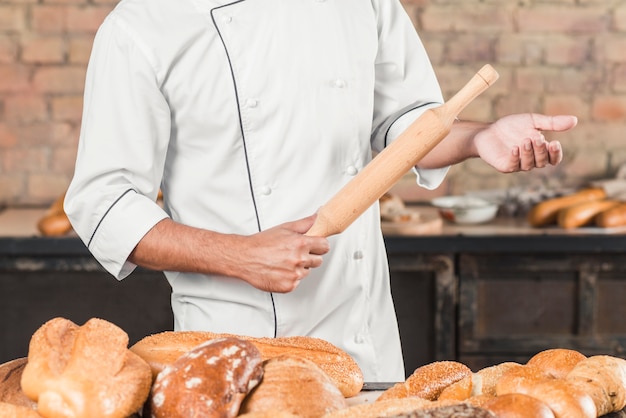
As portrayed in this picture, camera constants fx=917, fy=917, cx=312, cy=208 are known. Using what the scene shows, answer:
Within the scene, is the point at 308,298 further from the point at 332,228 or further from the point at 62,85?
the point at 62,85

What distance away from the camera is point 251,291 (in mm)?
1737

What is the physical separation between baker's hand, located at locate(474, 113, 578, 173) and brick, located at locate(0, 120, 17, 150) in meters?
2.55

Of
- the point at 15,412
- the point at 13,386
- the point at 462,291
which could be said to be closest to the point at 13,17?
the point at 462,291

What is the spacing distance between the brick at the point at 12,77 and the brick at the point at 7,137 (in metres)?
0.15

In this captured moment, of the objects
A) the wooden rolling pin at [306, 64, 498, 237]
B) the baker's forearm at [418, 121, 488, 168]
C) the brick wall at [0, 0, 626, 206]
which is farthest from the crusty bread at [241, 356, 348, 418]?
the brick wall at [0, 0, 626, 206]

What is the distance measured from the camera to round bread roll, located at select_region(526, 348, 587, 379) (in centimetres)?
114

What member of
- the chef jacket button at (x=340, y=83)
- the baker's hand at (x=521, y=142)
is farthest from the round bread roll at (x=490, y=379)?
the chef jacket button at (x=340, y=83)

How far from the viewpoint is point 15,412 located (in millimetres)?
985

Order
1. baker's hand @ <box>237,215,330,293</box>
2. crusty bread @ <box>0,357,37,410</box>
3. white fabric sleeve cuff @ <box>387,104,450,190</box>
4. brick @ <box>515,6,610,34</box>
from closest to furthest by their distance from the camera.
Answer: crusty bread @ <box>0,357,37,410</box>, baker's hand @ <box>237,215,330,293</box>, white fabric sleeve cuff @ <box>387,104,450,190</box>, brick @ <box>515,6,610,34</box>

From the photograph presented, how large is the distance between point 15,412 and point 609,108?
3207 millimetres

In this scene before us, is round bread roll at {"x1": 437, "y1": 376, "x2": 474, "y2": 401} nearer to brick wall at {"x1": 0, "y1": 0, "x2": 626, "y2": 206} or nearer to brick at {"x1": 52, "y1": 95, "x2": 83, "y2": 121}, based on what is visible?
brick wall at {"x1": 0, "y1": 0, "x2": 626, "y2": 206}

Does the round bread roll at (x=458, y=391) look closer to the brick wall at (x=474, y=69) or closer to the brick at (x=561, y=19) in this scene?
the brick wall at (x=474, y=69)

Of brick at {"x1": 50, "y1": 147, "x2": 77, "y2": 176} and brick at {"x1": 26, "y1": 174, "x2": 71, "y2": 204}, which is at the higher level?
brick at {"x1": 50, "y1": 147, "x2": 77, "y2": 176}

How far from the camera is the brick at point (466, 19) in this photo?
368cm
